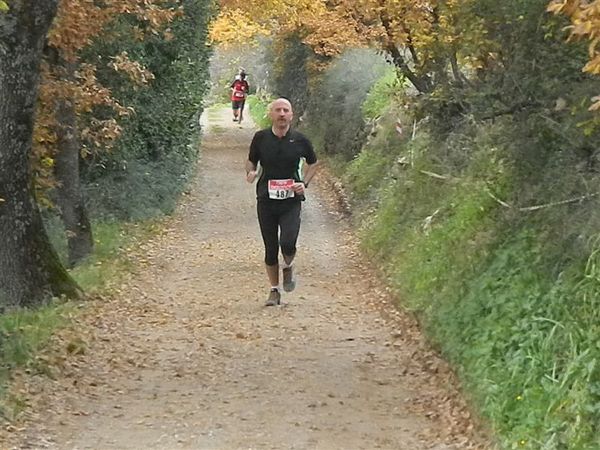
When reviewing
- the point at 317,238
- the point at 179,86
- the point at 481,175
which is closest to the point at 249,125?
the point at 179,86

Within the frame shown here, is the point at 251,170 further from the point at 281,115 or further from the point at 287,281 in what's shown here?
the point at 287,281

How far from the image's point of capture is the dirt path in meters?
7.59

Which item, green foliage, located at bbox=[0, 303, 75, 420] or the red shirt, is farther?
the red shirt

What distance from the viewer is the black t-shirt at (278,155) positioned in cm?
1179

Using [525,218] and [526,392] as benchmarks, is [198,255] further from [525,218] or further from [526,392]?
[526,392]

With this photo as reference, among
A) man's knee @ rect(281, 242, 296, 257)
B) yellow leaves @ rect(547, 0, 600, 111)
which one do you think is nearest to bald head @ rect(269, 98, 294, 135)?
man's knee @ rect(281, 242, 296, 257)

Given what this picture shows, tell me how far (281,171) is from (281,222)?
0.56 m

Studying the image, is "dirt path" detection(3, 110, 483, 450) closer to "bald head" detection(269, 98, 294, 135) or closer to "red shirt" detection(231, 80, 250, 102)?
"bald head" detection(269, 98, 294, 135)

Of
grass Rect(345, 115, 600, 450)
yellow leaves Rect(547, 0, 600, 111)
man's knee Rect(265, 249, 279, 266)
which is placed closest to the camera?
yellow leaves Rect(547, 0, 600, 111)

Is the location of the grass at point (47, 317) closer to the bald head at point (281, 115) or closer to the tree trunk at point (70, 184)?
the tree trunk at point (70, 184)

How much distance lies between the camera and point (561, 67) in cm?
910

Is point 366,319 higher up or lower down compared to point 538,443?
lower down

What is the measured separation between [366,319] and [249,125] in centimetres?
3861

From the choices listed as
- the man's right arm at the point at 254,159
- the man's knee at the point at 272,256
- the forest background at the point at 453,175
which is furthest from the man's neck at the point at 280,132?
the forest background at the point at 453,175
